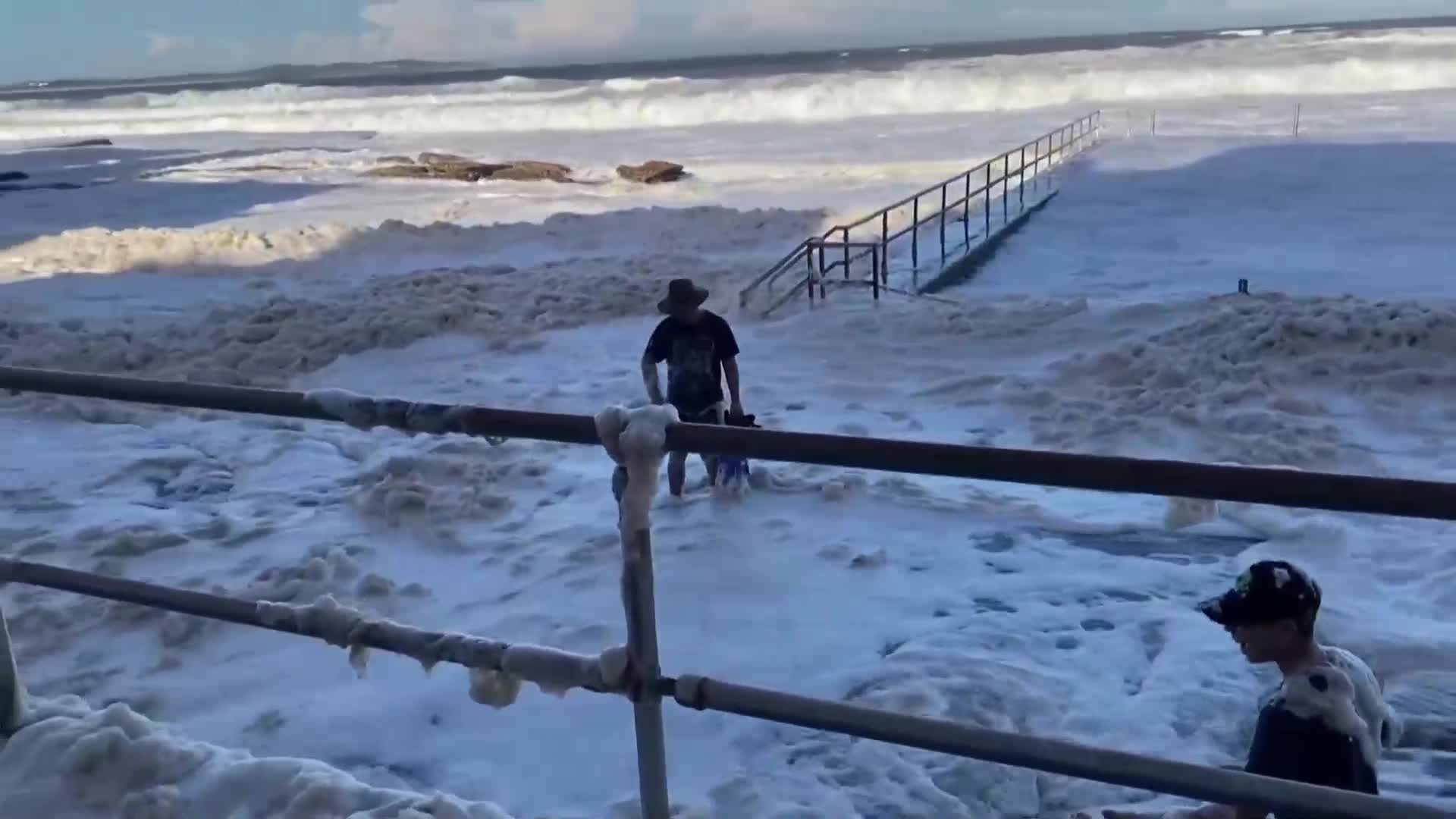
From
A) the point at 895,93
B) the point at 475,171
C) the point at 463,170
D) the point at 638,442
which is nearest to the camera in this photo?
the point at 638,442

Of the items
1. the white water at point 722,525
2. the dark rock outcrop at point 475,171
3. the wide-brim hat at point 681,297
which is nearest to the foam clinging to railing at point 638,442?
the white water at point 722,525

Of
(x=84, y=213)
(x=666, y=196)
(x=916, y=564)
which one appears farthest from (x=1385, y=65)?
(x=916, y=564)

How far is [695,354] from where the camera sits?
21.2 feet

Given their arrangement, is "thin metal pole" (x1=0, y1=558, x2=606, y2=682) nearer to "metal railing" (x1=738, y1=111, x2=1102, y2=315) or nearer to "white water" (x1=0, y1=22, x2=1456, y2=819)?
"white water" (x1=0, y1=22, x2=1456, y2=819)

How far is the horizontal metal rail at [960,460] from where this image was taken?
5.32 ft

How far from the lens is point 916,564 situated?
19.2ft

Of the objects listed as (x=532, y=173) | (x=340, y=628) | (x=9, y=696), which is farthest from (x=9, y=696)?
(x=532, y=173)

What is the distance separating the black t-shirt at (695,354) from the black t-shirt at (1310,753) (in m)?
4.23

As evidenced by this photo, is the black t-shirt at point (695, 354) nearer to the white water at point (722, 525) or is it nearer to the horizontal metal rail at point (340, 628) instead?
the white water at point (722, 525)

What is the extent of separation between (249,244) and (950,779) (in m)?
16.0

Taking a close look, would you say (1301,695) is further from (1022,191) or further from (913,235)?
(1022,191)

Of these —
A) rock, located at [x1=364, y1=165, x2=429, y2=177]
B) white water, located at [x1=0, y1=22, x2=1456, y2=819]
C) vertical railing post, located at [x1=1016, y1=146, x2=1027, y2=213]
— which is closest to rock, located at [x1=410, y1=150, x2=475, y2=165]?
rock, located at [x1=364, y1=165, x2=429, y2=177]

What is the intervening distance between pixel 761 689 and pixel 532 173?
89.4 feet

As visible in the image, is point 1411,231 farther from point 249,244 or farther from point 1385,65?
point 1385,65
